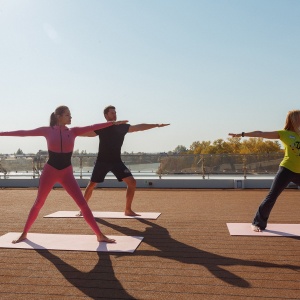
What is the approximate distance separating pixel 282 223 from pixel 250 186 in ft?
20.3

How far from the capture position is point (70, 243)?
4.37 m

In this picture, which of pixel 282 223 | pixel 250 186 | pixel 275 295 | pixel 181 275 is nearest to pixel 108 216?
pixel 282 223

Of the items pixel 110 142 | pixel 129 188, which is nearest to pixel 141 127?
pixel 110 142

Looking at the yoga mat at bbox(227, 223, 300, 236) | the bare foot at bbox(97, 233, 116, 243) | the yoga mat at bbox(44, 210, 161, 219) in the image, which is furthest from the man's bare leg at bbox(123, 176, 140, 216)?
the bare foot at bbox(97, 233, 116, 243)

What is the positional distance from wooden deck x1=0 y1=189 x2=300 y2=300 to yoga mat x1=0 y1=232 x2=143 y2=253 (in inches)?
5.4

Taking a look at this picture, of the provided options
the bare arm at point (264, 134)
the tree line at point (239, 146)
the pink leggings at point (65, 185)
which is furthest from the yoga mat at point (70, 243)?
the tree line at point (239, 146)

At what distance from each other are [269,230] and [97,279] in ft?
9.11

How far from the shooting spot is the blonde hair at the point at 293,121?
4.71m

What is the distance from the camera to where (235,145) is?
98375 millimetres

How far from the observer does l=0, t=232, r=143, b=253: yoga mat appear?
4145 millimetres

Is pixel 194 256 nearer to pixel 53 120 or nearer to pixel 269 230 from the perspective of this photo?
pixel 269 230

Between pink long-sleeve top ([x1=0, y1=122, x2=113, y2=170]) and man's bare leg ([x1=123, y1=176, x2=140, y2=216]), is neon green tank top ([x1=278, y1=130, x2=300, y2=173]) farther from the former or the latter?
man's bare leg ([x1=123, y1=176, x2=140, y2=216])

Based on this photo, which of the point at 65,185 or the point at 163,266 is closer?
the point at 163,266

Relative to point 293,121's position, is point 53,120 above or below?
above
